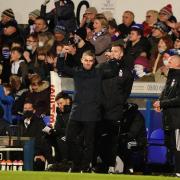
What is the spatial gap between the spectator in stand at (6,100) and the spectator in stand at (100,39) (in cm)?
162

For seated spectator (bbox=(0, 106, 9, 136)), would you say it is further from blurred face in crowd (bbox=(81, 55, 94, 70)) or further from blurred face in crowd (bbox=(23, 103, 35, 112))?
blurred face in crowd (bbox=(81, 55, 94, 70))

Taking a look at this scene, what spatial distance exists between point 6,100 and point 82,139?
298 cm

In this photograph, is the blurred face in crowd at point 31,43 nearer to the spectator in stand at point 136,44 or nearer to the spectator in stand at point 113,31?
the spectator in stand at point 113,31

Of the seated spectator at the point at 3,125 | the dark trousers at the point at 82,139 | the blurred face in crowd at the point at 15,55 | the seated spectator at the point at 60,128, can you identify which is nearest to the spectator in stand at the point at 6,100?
the seated spectator at the point at 3,125

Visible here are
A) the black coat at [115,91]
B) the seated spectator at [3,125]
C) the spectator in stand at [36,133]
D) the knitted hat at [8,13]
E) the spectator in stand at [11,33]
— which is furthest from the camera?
the knitted hat at [8,13]

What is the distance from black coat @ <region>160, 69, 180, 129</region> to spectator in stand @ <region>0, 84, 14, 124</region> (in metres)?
3.74


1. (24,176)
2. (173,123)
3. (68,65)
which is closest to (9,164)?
(68,65)

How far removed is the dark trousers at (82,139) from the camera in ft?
44.2

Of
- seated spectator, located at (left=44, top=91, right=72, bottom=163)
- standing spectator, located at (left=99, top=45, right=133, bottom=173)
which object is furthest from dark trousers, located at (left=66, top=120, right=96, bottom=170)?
seated spectator, located at (left=44, top=91, right=72, bottom=163)

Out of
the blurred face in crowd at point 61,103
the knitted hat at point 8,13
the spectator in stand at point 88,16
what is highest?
the knitted hat at point 8,13

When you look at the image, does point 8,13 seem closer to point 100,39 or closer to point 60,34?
point 60,34

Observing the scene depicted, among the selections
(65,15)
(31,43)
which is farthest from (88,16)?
(31,43)

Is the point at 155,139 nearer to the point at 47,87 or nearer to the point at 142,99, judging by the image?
the point at 142,99

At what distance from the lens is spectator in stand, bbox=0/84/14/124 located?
16297 millimetres
